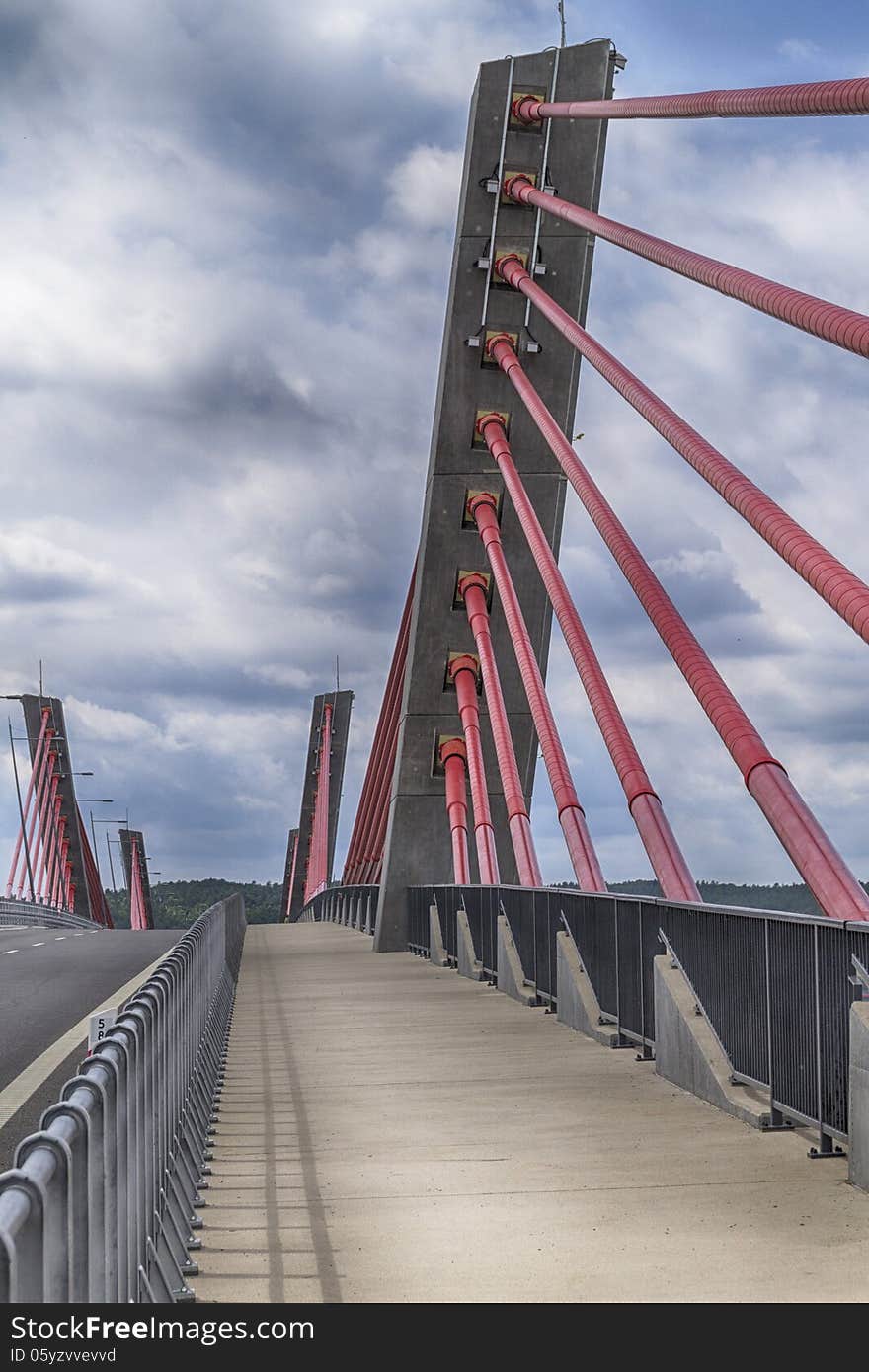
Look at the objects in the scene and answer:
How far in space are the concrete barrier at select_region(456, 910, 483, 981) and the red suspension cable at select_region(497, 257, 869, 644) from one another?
888 centimetres

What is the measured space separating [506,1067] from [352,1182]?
191 inches

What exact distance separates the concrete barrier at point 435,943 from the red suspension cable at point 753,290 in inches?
505

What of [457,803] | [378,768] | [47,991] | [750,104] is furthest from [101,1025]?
[378,768]

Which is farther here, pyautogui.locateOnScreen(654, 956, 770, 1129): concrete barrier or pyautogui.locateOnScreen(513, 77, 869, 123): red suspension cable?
pyautogui.locateOnScreen(513, 77, 869, 123): red suspension cable

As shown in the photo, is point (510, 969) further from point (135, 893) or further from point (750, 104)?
point (135, 893)

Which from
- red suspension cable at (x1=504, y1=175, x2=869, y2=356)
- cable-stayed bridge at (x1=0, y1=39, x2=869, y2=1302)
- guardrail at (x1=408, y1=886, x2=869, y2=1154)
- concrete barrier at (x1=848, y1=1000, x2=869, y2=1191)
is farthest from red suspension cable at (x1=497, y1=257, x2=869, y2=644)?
concrete barrier at (x1=848, y1=1000, x2=869, y2=1191)

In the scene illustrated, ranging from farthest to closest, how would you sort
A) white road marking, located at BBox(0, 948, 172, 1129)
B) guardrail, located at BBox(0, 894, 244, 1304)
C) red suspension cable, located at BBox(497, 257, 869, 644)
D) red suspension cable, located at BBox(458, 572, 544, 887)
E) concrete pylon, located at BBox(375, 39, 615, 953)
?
concrete pylon, located at BBox(375, 39, 615, 953), red suspension cable, located at BBox(458, 572, 544, 887), red suspension cable, located at BBox(497, 257, 869, 644), white road marking, located at BBox(0, 948, 172, 1129), guardrail, located at BBox(0, 894, 244, 1304)

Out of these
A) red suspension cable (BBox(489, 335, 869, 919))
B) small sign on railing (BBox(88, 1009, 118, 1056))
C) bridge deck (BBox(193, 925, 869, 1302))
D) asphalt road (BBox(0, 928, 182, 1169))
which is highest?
red suspension cable (BBox(489, 335, 869, 919))

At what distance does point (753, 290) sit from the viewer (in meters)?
13.9

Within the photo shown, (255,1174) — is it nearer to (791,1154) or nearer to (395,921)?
(791,1154)

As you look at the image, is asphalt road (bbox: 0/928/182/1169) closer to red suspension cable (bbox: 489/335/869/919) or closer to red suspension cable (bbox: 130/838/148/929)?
red suspension cable (bbox: 489/335/869/919)

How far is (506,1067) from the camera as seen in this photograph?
13531mm

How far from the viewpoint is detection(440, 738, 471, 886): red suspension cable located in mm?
31375

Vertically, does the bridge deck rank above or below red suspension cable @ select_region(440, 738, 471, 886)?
below
